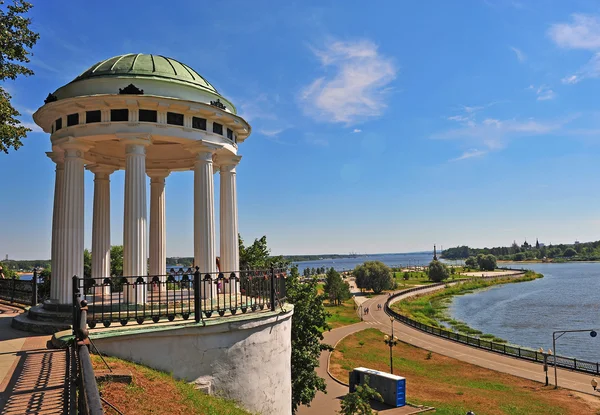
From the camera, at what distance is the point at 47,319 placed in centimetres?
1273

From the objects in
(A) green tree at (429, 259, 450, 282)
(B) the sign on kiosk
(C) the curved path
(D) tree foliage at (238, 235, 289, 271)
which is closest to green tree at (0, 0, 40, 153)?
(D) tree foliage at (238, 235, 289, 271)

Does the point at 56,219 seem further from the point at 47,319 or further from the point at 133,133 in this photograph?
the point at 133,133

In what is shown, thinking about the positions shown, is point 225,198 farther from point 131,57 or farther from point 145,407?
point 145,407

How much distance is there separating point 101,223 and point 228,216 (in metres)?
5.58

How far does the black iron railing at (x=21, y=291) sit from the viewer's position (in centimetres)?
1666

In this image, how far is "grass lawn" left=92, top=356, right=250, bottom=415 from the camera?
24.8 feet

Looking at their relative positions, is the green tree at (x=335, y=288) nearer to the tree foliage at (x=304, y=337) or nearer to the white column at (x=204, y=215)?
the tree foliage at (x=304, y=337)

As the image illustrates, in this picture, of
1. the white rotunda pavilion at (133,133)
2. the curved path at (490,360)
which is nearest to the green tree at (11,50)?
the white rotunda pavilion at (133,133)

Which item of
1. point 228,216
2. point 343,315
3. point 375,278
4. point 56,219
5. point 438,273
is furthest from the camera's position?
point 438,273

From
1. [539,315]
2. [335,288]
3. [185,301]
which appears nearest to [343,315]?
[335,288]

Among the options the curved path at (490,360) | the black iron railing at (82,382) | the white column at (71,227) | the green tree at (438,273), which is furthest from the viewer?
the green tree at (438,273)

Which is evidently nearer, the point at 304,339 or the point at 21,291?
the point at 21,291

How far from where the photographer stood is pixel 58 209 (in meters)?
15.2

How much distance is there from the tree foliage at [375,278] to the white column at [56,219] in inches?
3884
